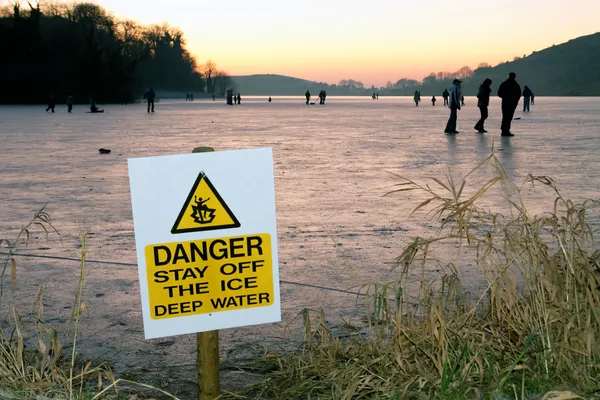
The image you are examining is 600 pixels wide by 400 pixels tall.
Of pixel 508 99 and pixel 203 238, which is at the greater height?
pixel 203 238

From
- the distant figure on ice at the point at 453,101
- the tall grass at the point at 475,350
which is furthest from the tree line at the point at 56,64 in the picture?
the tall grass at the point at 475,350

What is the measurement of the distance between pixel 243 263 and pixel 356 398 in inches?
33.5

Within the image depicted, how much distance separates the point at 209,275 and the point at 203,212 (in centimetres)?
23

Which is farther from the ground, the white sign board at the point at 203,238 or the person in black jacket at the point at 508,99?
the white sign board at the point at 203,238

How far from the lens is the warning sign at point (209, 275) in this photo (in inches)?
105

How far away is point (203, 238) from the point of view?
8.80 feet

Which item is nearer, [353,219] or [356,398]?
[356,398]

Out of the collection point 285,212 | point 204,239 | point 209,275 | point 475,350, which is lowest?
point 285,212

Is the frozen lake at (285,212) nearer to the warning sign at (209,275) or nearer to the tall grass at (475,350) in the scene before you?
the tall grass at (475,350)

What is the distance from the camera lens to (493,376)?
299cm

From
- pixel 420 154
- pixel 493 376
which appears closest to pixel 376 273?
pixel 493 376

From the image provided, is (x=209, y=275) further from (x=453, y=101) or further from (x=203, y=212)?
(x=453, y=101)

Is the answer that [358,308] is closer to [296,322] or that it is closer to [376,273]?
[296,322]

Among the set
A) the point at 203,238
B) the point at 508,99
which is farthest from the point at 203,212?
the point at 508,99
